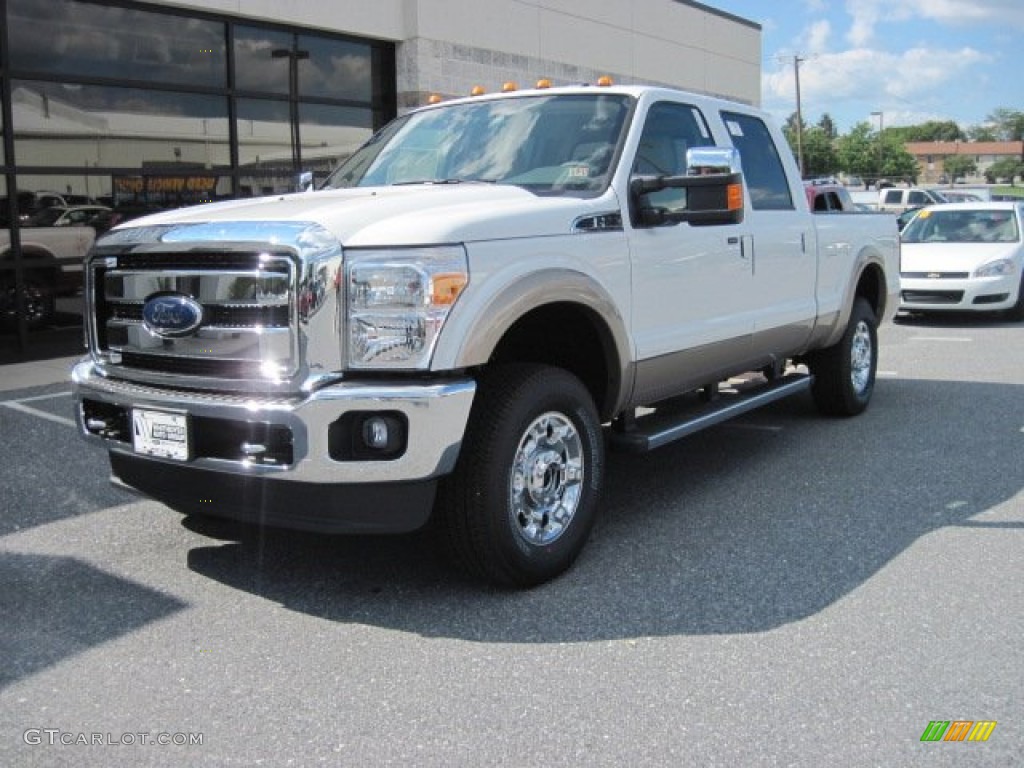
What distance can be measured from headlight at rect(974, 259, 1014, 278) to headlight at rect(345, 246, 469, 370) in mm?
11670

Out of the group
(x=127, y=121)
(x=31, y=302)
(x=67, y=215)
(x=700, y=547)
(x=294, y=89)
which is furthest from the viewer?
(x=294, y=89)

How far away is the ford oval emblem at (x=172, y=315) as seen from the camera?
12.4 ft

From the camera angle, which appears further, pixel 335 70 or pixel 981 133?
pixel 981 133

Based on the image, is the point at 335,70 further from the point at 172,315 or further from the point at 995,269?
the point at 172,315

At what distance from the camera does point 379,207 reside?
3932mm

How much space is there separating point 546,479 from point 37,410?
5264 mm

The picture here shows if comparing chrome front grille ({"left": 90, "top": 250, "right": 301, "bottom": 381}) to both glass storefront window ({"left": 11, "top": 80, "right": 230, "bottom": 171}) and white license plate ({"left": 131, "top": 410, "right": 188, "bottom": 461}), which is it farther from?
glass storefront window ({"left": 11, "top": 80, "right": 230, "bottom": 171})

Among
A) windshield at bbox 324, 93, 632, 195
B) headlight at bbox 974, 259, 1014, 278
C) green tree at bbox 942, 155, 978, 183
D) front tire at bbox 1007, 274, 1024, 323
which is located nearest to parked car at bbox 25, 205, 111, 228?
windshield at bbox 324, 93, 632, 195

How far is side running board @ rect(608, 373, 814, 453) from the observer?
4746mm

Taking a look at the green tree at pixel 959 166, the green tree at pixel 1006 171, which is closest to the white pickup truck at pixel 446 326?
the green tree at pixel 1006 171

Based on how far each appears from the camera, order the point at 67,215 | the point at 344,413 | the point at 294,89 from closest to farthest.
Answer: the point at 344,413
the point at 67,215
the point at 294,89

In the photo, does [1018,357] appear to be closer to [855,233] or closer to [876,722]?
[855,233]

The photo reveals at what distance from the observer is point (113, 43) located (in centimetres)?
1133

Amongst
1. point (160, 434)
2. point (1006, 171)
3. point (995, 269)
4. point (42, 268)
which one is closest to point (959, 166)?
point (1006, 171)
